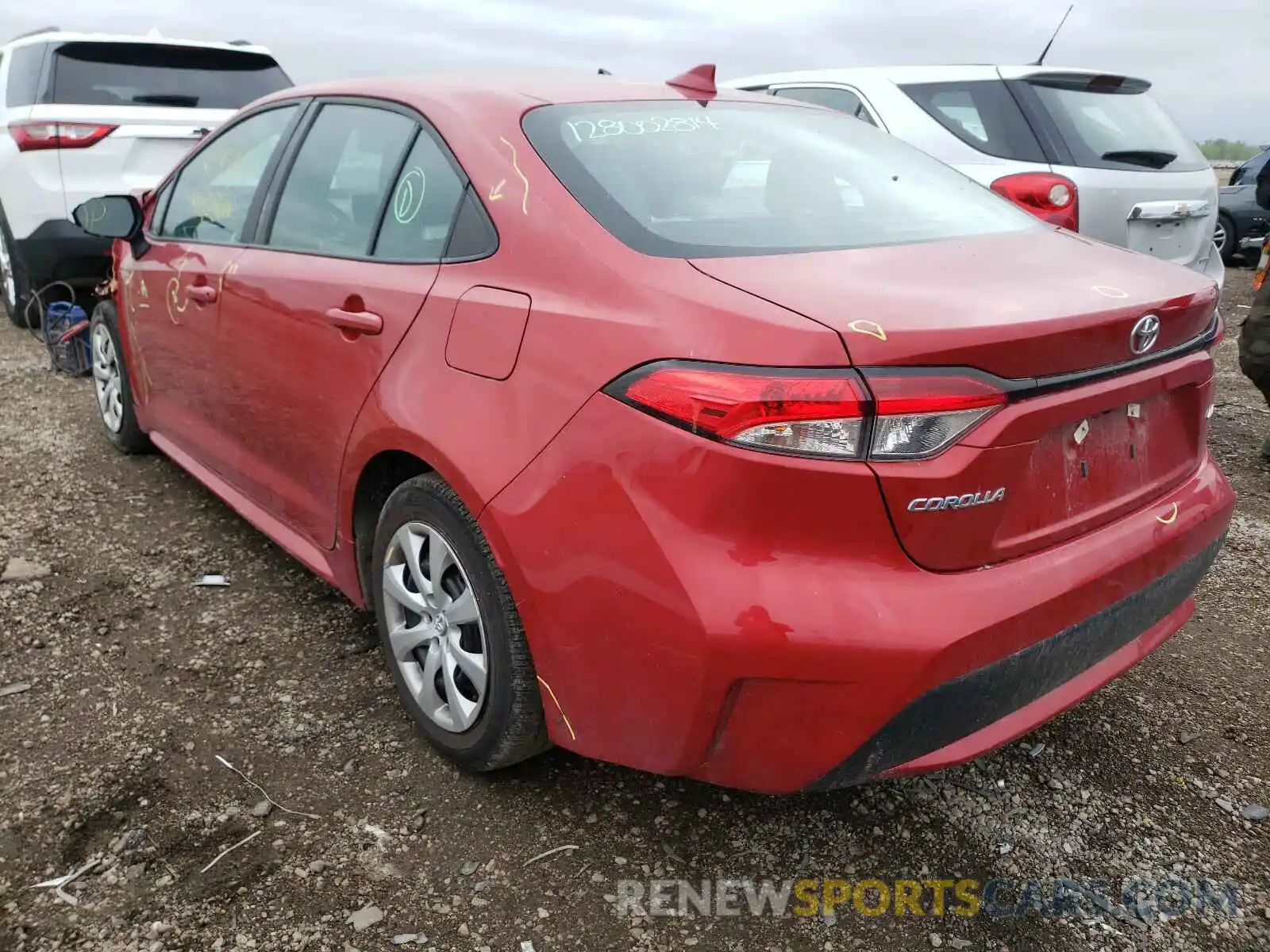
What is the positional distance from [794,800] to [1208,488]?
1.15 m

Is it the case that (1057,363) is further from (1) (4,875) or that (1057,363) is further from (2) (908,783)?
(1) (4,875)

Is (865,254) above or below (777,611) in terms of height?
above

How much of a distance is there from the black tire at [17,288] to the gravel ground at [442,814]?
3758mm

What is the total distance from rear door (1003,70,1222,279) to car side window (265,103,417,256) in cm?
338

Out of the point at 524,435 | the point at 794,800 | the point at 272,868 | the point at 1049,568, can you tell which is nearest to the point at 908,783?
the point at 794,800

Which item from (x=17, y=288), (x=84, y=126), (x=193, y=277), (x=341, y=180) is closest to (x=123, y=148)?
(x=84, y=126)

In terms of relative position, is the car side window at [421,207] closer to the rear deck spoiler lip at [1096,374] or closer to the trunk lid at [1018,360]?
the trunk lid at [1018,360]

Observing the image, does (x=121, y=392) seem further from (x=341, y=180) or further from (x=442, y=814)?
(x=442, y=814)

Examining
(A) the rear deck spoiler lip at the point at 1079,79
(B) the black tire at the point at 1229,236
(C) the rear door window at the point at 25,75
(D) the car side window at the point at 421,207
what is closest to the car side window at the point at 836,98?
(A) the rear deck spoiler lip at the point at 1079,79

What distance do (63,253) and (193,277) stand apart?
3.16 metres

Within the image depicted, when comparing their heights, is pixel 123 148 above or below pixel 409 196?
below

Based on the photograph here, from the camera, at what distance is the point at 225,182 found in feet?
10.5

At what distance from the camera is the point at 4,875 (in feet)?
6.44

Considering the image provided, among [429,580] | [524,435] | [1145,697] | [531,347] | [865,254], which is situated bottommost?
[1145,697]
